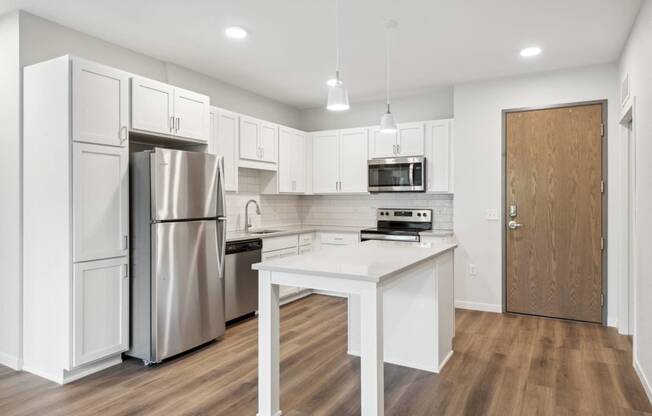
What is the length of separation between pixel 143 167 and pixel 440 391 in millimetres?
2642

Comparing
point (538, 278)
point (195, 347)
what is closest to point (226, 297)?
point (195, 347)

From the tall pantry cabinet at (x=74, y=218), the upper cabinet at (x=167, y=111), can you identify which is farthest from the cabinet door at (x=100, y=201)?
the upper cabinet at (x=167, y=111)

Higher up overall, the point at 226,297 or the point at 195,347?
the point at 226,297

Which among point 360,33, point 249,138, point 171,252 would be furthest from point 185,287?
point 360,33

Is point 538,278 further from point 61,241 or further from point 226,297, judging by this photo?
point 61,241

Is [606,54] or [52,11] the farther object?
[606,54]

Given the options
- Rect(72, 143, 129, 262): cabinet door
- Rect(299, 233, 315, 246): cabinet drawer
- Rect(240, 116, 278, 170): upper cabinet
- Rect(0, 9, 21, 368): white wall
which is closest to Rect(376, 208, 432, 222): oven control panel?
Rect(299, 233, 315, 246): cabinet drawer

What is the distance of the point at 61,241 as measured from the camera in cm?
279

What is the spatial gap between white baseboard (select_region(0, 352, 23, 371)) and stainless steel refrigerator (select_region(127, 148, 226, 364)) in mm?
744

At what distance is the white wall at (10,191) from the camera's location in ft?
9.86

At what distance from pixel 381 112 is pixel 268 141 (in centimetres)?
167

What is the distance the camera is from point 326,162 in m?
5.68

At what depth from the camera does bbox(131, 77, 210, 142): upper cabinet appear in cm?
321

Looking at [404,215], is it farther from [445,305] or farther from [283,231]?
[445,305]
